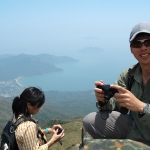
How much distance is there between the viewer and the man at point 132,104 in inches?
147

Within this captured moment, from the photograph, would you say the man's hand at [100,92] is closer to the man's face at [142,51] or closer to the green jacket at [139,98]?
the green jacket at [139,98]

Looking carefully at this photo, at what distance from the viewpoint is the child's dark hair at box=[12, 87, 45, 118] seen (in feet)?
17.7

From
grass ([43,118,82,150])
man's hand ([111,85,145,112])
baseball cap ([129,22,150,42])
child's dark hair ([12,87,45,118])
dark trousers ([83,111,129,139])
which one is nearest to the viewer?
man's hand ([111,85,145,112])

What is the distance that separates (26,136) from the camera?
4.89 m

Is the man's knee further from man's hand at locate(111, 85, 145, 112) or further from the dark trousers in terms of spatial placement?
man's hand at locate(111, 85, 145, 112)

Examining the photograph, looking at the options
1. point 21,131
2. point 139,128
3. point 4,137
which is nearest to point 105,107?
point 139,128

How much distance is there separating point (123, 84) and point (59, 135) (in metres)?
2.51

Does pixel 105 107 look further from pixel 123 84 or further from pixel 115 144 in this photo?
pixel 115 144

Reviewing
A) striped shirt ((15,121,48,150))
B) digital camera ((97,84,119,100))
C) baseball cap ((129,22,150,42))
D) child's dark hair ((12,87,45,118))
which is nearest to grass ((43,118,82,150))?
child's dark hair ((12,87,45,118))

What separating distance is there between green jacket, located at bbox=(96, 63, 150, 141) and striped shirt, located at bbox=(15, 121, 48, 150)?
1601mm

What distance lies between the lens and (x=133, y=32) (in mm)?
4164

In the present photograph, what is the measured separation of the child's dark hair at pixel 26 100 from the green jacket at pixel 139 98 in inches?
63.9

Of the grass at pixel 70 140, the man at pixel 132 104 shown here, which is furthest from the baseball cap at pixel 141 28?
the grass at pixel 70 140

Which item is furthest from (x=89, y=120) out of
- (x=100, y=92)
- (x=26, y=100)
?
(x=26, y=100)
